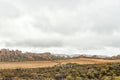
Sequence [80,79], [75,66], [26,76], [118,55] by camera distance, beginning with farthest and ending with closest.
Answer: [118,55] → [75,66] → [26,76] → [80,79]

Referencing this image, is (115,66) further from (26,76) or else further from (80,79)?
(26,76)

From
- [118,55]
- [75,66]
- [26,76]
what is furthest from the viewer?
[118,55]

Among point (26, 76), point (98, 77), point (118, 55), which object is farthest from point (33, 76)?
point (118, 55)

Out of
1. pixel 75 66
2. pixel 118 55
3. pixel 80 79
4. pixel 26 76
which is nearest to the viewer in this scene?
pixel 80 79

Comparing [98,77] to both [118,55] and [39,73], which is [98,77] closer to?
[39,73]

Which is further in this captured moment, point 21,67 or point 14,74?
point 21,67

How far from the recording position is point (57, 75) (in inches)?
1833

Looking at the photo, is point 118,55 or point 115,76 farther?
point 118,55

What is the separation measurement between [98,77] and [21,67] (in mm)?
14417

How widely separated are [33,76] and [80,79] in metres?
7.49

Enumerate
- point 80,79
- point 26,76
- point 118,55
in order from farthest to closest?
1. point 118,55
2. point 26,76
3. point 80,79

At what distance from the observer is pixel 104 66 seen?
163 feet

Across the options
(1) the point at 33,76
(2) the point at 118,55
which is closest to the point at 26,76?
(1) the point at 33,76

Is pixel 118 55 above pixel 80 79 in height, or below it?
above
